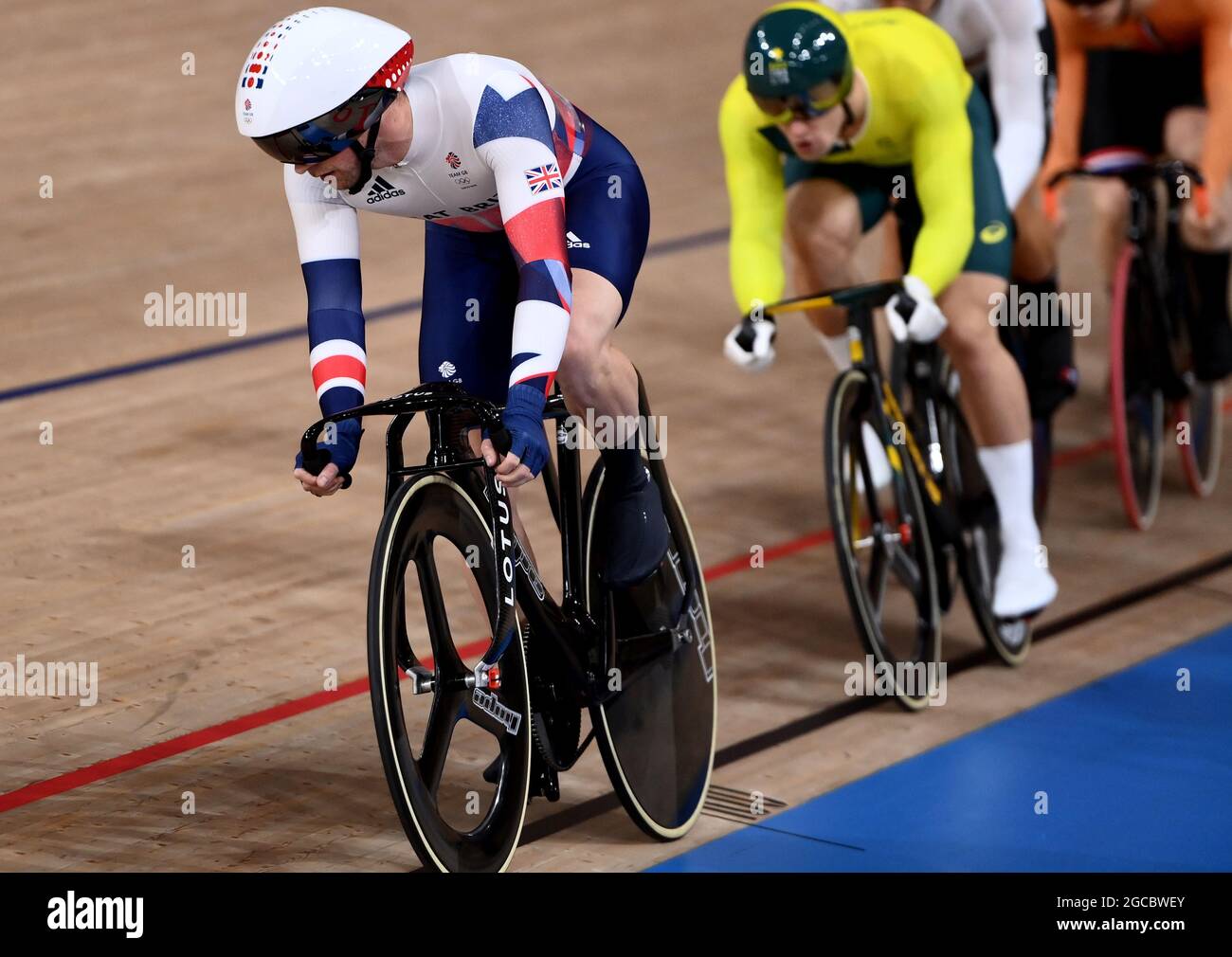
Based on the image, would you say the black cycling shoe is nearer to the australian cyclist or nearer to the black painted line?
the black painted line

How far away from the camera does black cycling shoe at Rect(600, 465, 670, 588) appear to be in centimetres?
296

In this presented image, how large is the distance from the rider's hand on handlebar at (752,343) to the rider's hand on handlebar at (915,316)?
0.23 meters

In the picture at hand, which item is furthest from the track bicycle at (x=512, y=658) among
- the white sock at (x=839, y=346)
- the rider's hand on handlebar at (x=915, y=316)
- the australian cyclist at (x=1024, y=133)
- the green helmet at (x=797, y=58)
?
the australian cyclist at (x=1024, y=133)

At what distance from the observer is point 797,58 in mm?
3359

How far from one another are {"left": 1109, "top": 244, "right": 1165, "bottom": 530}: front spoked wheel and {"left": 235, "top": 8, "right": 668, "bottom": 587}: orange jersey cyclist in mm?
1976

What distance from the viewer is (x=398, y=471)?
8.59ft

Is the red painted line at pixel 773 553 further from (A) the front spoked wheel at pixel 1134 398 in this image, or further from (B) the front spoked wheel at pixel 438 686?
(B) the front spoked wheel at pixel 438 686

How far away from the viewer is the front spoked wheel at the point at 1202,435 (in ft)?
16.3

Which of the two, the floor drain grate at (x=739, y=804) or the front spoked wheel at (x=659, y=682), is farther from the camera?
the floor drain grate at (x=739, y=804)

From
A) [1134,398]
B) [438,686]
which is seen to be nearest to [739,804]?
[438,686]

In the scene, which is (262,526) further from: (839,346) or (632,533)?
(632,533)

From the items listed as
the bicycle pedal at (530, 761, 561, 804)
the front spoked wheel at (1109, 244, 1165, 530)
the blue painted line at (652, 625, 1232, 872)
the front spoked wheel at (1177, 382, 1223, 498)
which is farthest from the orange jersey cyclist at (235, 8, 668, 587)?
the front spoked wheel at (1177, 382, 1223, 498)

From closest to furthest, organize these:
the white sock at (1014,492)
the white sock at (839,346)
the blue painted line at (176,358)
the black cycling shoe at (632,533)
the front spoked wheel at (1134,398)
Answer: the black cycling shoe at (632,533) < the white sock at (1014,492) < the white sock at (839,346) < the front spoked wheel at (1134,398) < the blue painted line at (176,358)
